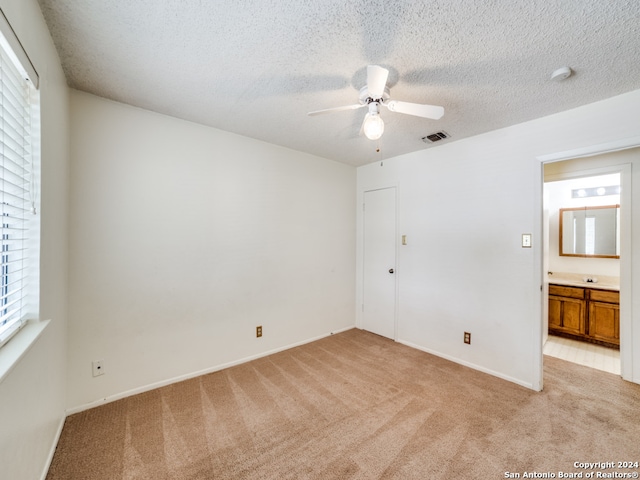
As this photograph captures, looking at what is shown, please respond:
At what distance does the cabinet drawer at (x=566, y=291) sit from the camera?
3.31m

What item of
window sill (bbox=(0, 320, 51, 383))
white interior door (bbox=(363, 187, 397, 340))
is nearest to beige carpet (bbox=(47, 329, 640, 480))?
window sill (bbox=(0, 320, 51, 383))

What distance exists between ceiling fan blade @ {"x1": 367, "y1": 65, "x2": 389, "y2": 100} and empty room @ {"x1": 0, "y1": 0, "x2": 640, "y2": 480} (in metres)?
0.01

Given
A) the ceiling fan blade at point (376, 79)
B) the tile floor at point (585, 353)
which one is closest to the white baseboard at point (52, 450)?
the ceiling fan blade at point (376, 79)

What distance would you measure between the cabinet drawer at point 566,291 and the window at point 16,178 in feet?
16.5

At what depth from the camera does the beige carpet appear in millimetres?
1519

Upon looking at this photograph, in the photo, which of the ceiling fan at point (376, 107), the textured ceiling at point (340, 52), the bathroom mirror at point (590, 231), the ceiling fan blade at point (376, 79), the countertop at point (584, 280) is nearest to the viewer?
the textured ceiling at point (340, 52)

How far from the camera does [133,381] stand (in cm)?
218

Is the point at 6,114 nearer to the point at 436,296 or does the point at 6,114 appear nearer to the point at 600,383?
the point at 436,296


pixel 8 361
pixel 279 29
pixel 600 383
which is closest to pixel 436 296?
pixel 600 383

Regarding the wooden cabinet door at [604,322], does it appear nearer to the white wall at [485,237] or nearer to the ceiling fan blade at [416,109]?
the white wall at [485,237]

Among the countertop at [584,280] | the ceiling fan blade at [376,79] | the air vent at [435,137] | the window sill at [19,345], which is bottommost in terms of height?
the countertop at [584,280]

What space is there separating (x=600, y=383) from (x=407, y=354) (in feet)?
5.47

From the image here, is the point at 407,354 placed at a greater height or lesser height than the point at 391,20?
lesser

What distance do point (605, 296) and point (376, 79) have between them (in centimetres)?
382
